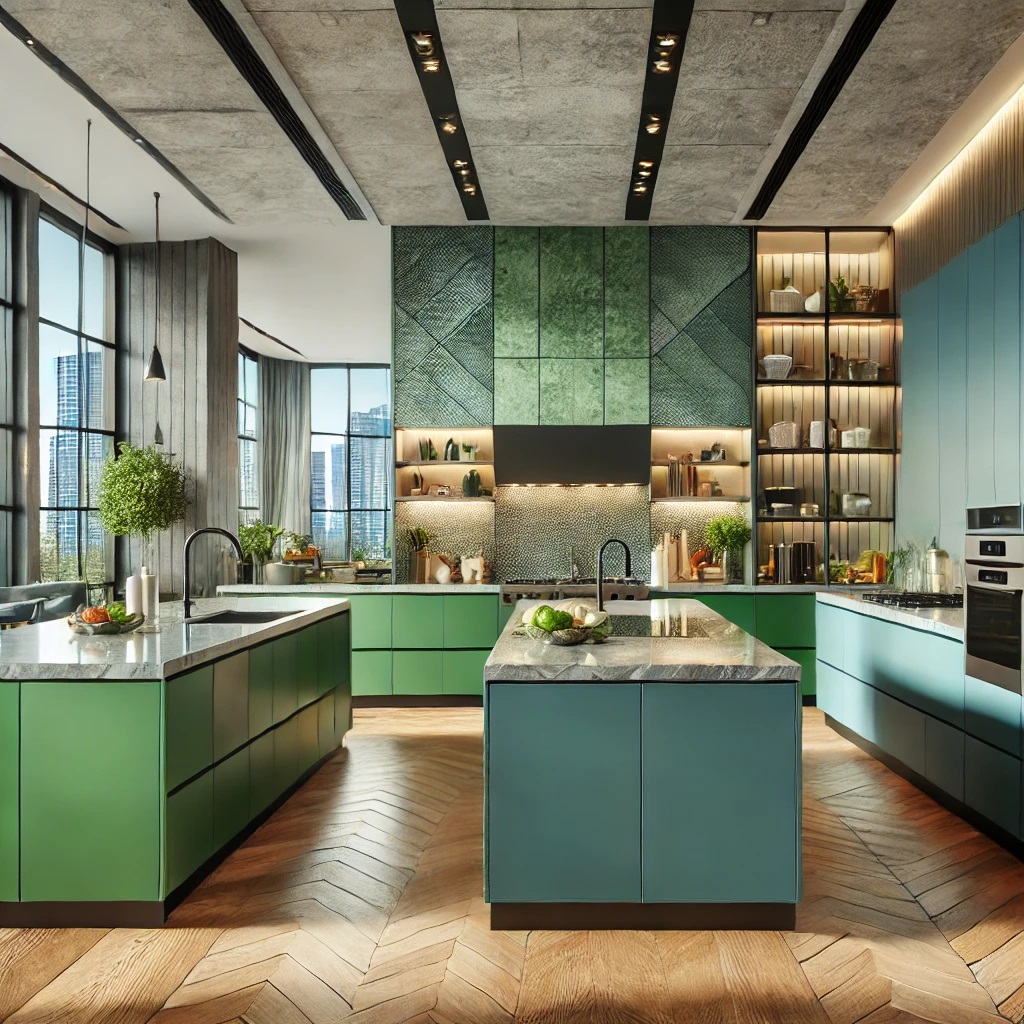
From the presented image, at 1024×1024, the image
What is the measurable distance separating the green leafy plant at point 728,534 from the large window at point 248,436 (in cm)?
800

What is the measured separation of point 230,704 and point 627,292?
4.73 m

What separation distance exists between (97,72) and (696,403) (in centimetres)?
451

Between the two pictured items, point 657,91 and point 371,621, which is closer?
point 657,91

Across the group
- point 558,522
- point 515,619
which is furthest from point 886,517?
point 515,619

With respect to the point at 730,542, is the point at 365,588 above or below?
below

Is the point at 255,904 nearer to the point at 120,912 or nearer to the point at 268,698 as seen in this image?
the point at 120,912

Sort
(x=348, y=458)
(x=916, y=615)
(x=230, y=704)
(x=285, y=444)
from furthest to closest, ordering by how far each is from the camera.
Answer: (x=348, y=458)
(x=285, y=444)
(x=916, y=615)
(x=230, y=704)

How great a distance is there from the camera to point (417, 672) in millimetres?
6988

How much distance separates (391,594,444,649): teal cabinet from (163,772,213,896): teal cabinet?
344cm

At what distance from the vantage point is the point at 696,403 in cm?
721

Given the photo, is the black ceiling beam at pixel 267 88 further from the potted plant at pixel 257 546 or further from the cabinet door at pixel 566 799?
the cabinet door at pixel 566 799

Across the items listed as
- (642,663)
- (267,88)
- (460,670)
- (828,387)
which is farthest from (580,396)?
(642,663)

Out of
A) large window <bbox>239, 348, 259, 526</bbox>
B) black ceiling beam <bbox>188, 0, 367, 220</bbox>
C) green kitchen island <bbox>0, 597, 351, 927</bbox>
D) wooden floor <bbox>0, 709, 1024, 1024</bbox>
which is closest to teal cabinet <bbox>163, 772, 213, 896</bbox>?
green kitchen island <bbox>0, 597, 351, 927</bbox>

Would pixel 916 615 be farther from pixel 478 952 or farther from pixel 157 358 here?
pixel 157 358
